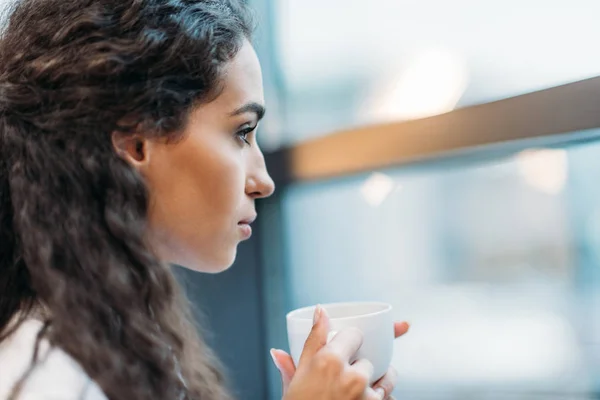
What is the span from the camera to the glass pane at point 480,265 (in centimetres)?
85

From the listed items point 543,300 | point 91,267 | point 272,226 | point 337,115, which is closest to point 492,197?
point 543,300

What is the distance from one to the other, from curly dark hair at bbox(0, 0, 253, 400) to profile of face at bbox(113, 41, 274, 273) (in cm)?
2

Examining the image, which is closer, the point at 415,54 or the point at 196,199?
the point at 196,199

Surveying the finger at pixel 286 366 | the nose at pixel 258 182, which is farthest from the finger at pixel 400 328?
the nose at pixel 258 182

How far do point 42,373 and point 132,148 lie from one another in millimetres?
271

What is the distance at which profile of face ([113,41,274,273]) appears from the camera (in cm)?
72

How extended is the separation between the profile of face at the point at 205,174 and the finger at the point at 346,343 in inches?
8.1

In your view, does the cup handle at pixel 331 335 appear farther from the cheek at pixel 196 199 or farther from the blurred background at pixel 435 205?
Answer: the blurred background at pixel 435 205

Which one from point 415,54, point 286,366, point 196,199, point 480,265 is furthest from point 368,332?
point 415,54

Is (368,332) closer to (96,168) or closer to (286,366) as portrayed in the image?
(286,366)

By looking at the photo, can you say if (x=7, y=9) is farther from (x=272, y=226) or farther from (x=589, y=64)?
(x=589, y=64)

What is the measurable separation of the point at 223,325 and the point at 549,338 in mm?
674

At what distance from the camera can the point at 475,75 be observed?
94cm

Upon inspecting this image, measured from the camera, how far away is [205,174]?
28.5 inches
